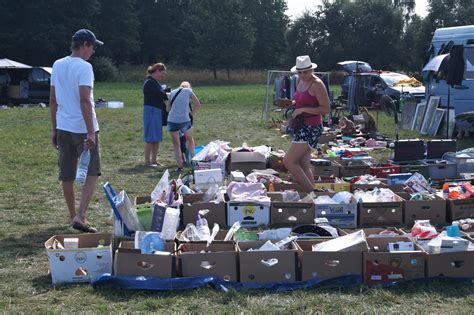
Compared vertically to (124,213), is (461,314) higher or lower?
lower

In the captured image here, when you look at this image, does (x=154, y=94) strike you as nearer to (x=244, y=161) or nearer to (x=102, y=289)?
(x=244, y=161)

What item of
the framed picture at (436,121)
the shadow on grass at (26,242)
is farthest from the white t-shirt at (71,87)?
the framed picture at (436,121)

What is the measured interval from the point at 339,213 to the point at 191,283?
7.35ft

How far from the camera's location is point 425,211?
6.25 m

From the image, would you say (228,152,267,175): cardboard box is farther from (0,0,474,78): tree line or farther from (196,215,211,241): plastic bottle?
(0,0,474,78): tree line

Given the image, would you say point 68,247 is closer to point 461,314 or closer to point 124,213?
point 124,213

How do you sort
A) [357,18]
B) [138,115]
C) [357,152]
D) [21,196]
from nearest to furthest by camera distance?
1. [21,196]
2. [357,152]
3. [138,115]
4. [357,18]

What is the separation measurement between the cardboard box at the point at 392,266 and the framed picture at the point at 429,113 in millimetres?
10274

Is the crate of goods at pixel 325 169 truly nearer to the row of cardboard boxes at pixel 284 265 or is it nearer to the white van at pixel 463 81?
the row of cardboard boxes at pixel 284 265

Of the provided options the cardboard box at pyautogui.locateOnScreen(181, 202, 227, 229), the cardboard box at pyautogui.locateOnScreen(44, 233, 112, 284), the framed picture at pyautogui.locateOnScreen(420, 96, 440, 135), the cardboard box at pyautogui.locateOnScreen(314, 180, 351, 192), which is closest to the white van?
the framed picture at pyautogui.locateOnScreen(420, 96, 440, 135)

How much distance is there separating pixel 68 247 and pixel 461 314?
112 inches

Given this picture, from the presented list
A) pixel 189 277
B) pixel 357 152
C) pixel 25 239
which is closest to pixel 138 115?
pixel 357 152

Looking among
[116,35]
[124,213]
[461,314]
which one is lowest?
[461,314]

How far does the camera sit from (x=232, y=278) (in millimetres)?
4496
